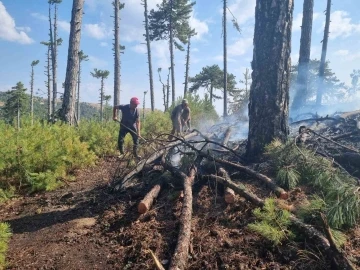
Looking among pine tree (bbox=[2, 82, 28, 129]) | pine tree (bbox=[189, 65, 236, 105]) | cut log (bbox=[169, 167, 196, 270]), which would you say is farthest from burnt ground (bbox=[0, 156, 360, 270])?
pine tree (bbox=[2, 82, 28, 129])

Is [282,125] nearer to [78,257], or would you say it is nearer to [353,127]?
[353,127]

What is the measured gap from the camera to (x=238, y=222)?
2975 mm

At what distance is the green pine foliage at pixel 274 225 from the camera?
7.84ft

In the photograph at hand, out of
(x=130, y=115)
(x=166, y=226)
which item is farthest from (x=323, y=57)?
(x=166, y=226)

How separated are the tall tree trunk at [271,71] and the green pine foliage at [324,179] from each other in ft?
1.33

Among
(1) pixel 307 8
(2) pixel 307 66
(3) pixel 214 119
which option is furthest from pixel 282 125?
(3) pixel 214 119

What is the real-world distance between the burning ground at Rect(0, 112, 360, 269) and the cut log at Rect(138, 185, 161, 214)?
0.23 feet

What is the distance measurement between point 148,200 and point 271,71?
116 inches

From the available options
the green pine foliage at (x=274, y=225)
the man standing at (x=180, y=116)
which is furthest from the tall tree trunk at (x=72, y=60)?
the green pine foliage at (x=274, y=225)

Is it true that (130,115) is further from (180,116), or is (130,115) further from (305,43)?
(305,43)

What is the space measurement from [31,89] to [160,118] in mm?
44545

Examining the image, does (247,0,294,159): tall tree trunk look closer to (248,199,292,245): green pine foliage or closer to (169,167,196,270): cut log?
(169,167,196,270): cut log

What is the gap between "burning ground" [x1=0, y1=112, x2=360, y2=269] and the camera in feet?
7.99

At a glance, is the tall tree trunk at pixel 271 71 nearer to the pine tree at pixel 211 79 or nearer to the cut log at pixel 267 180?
the cut log at pixel 267 180
